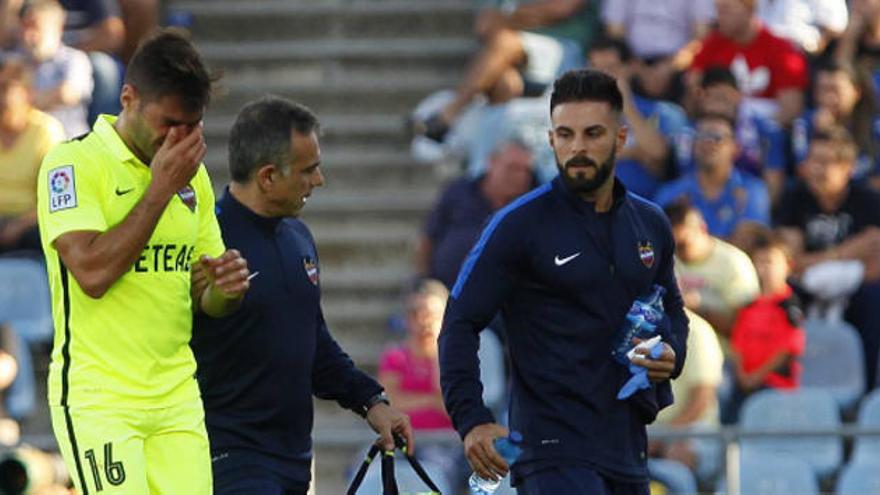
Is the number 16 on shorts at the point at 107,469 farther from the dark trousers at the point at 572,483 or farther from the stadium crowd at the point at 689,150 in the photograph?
the stadium crowd at the point at 689,150

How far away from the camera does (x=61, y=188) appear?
671 cm

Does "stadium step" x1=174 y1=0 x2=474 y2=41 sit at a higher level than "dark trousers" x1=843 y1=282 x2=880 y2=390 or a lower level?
higher

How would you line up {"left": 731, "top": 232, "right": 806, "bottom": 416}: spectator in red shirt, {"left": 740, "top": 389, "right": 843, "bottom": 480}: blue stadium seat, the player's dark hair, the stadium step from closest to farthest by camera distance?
{"left": 740, "top": 389, "right": 843, "bottom": 480}: blue stadium seat → {"left": 731, "top": 232, "right": 806, "bottom": 416}: spectator in red shirt → the player's dark hair → the stadium step

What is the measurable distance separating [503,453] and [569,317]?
1.73ft

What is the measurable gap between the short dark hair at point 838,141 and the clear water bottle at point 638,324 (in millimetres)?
5885

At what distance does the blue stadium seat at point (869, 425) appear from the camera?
37.4 feet

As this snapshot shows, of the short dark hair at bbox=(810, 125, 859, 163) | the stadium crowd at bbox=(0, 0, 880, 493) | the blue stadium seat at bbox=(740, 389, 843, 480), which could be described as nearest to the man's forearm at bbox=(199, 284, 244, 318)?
the stadium crowd at bbox=(0, 0, 880, 493)

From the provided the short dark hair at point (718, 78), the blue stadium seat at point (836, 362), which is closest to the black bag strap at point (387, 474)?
the blue stadium seat at point (836, 362)

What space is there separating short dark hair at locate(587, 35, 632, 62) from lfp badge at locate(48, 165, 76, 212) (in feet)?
25.9

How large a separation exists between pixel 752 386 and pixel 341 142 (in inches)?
162

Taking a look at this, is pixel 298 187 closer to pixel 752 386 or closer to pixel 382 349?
pixel 752 386

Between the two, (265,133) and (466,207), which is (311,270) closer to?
(265,133)

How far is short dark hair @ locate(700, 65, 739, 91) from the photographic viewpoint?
13492mm

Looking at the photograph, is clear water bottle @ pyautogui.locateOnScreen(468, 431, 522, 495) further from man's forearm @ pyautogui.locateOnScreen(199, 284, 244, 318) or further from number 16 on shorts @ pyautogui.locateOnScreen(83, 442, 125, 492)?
number 16 on shorts @ pyautogui.locateOnScreen(83, 442, 125, 492)
